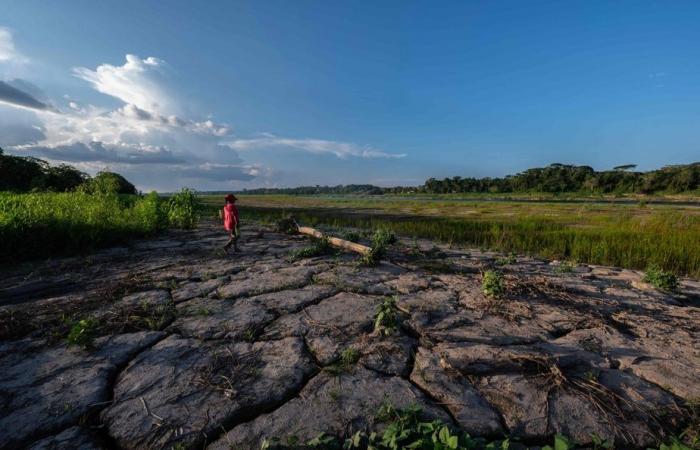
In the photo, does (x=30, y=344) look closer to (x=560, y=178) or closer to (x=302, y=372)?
(x=302, y=372)

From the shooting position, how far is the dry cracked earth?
1.82m

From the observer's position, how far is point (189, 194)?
10930 mm

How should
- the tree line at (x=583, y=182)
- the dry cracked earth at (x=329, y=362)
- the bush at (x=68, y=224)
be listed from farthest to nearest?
the tree line at (x=583, y=182) → the bush at (x=68, y=224) → the dry cracked earth at (x=329, y=362)

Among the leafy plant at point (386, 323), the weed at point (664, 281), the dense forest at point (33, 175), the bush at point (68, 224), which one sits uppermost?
the dense forest at point (33, 175)

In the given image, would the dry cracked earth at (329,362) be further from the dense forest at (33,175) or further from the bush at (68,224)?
the dense forest at (33,175)

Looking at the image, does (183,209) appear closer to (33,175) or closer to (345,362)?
(345,362)

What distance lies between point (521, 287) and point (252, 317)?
132 inches

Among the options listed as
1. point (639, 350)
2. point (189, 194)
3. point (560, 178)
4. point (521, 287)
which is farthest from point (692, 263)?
Answer: point (560, 178)

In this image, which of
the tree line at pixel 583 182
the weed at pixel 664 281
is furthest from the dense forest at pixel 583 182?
the weed at pixel 664 281

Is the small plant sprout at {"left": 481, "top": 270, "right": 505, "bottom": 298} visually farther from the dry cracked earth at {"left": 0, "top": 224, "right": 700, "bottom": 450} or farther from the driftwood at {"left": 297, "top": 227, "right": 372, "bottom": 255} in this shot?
the driftwood at {"left": 297, "top": 227, "right": 372, "bottom": 255}

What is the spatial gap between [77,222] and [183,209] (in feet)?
10.9

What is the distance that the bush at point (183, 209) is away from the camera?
1078 cm

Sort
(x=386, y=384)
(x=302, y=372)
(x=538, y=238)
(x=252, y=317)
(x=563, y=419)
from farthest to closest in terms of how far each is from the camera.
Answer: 1. (x=538, y=238)
2. (x=252, y=317)
3. (x=302, y=372)
4. (x=386, y=384)
5. (x=563, y=419)

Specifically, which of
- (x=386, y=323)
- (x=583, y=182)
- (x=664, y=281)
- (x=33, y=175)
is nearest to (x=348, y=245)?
(x=386, y=323)
